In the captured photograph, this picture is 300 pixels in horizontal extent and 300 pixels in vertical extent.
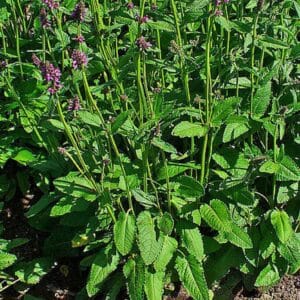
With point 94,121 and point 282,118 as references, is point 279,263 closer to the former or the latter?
point 282,118

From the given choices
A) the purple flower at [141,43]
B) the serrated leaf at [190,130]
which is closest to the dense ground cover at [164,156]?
the serrated leaf at [190,130]

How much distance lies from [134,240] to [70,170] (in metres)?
0.69

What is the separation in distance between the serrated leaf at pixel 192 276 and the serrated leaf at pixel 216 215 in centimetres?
27

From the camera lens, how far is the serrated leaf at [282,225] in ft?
10.9

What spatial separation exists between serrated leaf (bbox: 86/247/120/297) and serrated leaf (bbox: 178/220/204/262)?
414 mm

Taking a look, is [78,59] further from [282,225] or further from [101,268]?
[282,225]

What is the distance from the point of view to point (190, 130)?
3.07 m

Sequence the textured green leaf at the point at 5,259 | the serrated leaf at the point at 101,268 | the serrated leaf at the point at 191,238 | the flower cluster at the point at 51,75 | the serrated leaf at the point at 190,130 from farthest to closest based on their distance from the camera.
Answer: the textured green leaf at the point at 5,259 < the serrated leaf at the point at 101,268 < the serrated leaf at the point at 191,238 < the serrated leaf at the point at 190,130 < the flower cluster at the point at 51,75

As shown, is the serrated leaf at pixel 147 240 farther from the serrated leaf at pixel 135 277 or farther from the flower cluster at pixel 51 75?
the flower cluster at pixel 51 75

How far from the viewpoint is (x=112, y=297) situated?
361cm

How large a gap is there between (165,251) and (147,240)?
226 mm

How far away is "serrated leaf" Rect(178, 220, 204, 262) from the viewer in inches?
130

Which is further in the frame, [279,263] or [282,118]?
[279,263]

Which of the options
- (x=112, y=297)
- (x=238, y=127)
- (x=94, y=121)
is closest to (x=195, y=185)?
(x=238, y=127)
